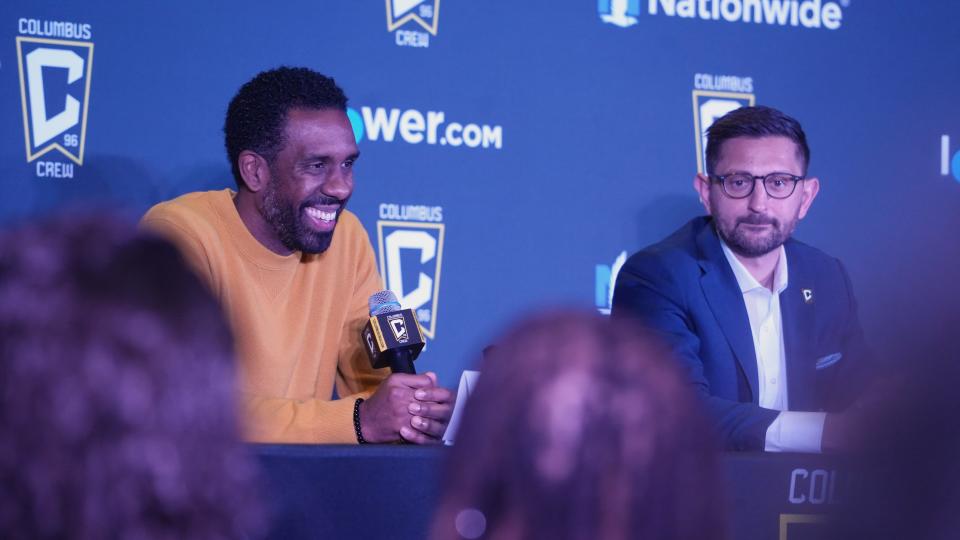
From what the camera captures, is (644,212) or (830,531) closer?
(830,531)

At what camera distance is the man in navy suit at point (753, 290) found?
283 cm

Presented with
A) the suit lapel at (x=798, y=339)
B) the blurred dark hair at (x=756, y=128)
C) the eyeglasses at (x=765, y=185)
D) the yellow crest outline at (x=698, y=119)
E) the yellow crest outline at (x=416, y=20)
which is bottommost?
the suit lapel at (x=798, y=339)

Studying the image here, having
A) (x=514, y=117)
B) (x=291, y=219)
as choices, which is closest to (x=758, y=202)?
(x=514, y=117)

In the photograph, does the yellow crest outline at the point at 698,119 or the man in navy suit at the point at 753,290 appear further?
the yellow crest outline at the point at 698,119

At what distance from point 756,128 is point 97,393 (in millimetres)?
2544

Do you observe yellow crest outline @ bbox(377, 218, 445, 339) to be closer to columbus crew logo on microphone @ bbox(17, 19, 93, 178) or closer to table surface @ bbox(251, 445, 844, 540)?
columbus crew logo on microphone @ bbox(17, 19, 93, 178)

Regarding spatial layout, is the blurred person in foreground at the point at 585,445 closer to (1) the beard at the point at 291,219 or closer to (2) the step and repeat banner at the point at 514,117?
(1) the beard at the point at 291,219

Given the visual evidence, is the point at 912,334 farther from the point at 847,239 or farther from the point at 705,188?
the point at 847,239

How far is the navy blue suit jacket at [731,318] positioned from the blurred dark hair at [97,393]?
2.15m

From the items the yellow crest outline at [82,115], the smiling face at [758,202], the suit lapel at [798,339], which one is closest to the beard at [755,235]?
the smiling face at [758,202]

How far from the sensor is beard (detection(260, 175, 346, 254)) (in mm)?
2789

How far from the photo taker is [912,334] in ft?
2.30

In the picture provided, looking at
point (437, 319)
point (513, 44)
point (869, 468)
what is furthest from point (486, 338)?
point (869, 468)

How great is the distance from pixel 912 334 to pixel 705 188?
2349mm
